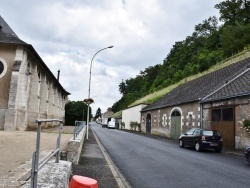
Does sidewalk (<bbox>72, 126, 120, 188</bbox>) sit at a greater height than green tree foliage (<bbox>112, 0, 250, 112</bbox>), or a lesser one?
lesser


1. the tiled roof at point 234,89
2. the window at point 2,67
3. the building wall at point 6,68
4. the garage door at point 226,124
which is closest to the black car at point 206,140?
the garage door at point 226,124

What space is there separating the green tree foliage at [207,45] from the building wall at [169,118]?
15.2 meters

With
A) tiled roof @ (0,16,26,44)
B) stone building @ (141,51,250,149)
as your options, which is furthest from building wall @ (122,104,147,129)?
tiled roof @ (0,16,26,44)

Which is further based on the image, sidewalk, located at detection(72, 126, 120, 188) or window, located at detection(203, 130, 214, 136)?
window, located at detection(203, 130, 214, 136)

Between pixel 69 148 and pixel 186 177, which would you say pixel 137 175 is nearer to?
pixel 186 177

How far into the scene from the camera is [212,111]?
24031 millimetres

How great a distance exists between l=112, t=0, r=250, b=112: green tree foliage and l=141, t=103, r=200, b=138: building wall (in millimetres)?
15152

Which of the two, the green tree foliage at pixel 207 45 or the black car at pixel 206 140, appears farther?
the green tree foliage at pixel 207 45

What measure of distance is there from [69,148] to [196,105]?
19381mm

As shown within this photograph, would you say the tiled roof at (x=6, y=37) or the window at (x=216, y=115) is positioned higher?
the tiled roof at (x=6, y=37)

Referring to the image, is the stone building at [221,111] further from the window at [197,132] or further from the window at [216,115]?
the window at [197,132]

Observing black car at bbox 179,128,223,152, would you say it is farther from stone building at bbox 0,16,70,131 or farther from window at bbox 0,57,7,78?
window at bbox 0,57,7,78

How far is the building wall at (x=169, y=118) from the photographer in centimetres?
2742

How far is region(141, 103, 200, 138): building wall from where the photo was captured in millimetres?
27422
